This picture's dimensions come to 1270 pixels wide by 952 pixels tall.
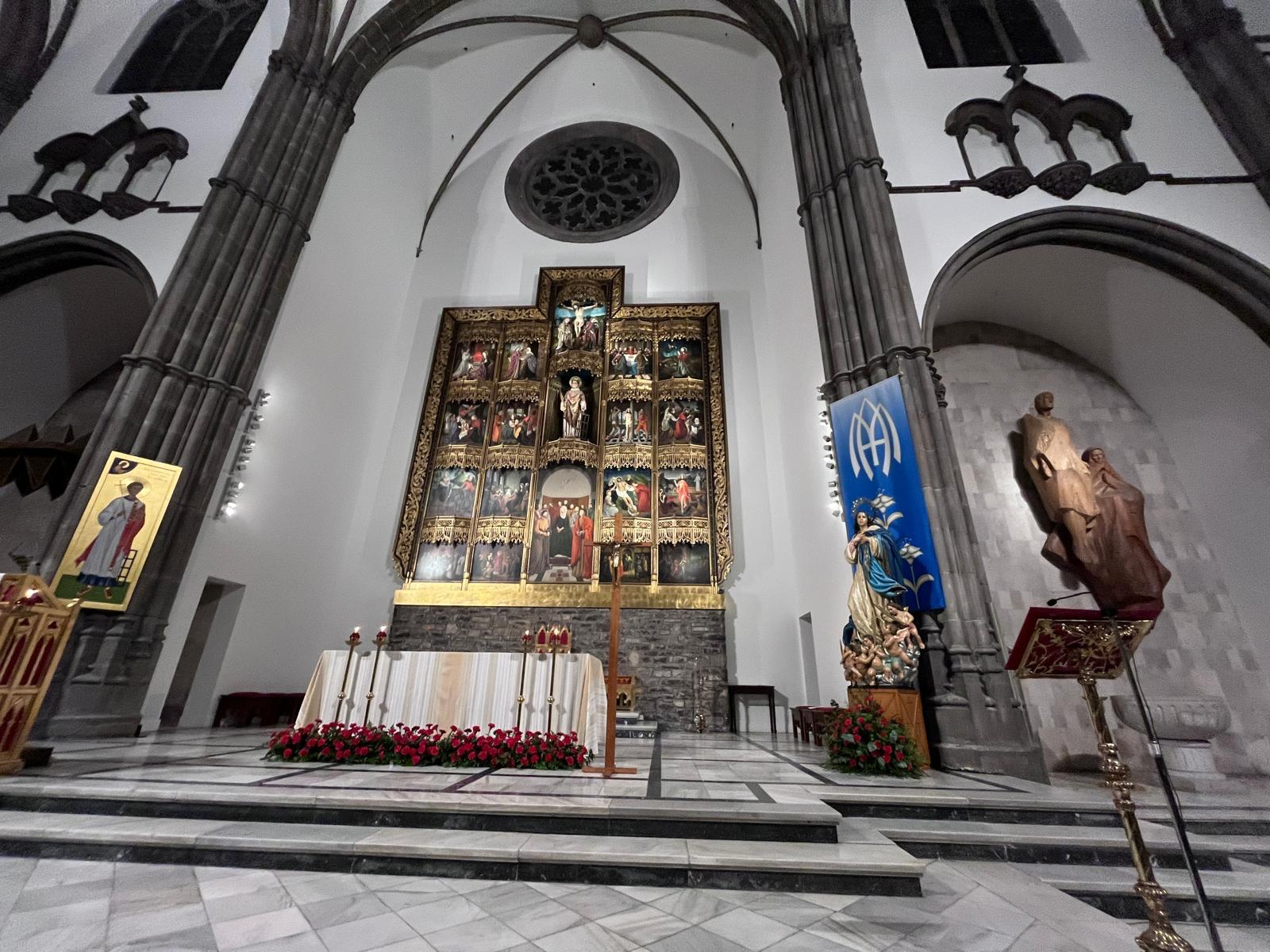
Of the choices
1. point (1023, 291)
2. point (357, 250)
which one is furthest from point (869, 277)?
point (357, 250)

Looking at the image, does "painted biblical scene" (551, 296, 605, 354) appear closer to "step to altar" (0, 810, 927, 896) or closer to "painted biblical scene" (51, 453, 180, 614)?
"painted biblical scene" (51, 453, 180, 614)

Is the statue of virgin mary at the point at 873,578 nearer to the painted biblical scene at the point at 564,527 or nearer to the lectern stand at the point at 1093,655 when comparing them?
the lectern stand at the point at 1093,655

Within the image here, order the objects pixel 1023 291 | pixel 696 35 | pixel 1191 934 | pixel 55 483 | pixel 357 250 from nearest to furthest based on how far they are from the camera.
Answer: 1. pixel 1191 934
2. pixel 55 483
3. pixel 1023 291
4. pixel 357 250
5. pixel 696 35

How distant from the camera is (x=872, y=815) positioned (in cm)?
333

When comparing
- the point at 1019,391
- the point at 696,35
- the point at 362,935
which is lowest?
the point at 362,935

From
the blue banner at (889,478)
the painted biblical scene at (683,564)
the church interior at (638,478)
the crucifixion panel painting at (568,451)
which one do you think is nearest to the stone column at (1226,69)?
the church interior at (638,478)

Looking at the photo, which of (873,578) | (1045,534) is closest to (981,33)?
(1045,534)

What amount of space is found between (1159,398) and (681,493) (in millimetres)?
7015

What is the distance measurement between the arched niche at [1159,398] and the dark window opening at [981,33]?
3.34 meters

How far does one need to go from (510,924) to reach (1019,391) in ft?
29.8

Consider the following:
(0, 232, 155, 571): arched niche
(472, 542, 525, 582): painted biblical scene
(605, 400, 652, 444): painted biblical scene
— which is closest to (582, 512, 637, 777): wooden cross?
(472, 542, 525, 582): painted biblical scene

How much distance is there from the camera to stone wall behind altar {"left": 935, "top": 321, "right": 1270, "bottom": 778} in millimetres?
6184

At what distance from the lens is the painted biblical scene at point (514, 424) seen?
1049 cm

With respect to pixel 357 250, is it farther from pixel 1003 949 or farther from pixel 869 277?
pixel 1003 949
